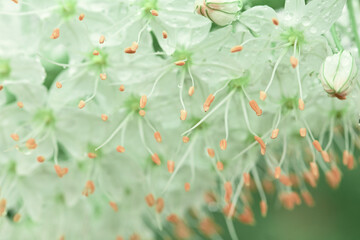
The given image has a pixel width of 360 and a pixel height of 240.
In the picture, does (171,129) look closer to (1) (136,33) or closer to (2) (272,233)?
(1) (136,33)

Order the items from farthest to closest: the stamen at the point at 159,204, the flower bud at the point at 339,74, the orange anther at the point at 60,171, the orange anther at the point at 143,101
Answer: the stamen at the point at 159,204
the orange anther at the point at 60,171
the orange anther at the point at 143,101
the flower bud at the point at 339,74

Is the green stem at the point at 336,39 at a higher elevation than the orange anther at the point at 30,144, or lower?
higher

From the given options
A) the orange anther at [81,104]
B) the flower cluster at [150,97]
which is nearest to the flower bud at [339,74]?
the flower cluster at [150,97]

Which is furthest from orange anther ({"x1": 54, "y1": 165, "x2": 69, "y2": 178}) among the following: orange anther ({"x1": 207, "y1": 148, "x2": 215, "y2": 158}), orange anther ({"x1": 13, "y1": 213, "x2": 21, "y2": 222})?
orange anther ({"x1": 207, "y1": 148, "x2": 215, "y2": 158})

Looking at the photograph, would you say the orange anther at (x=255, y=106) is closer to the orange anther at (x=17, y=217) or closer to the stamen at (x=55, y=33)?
the stamen at (x=55, y=33)

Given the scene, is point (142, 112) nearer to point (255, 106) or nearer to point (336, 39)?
point (255, 106)

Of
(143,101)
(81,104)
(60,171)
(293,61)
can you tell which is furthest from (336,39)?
(60,171)

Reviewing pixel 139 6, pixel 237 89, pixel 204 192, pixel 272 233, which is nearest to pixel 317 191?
pixel 272 233
